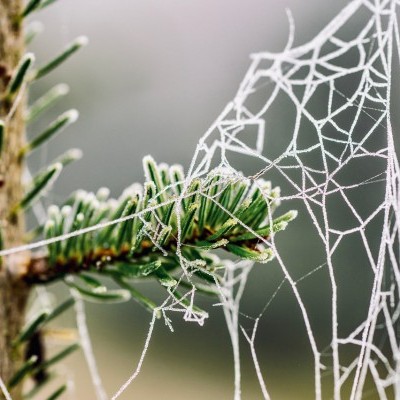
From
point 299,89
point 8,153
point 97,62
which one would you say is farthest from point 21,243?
point 299,89

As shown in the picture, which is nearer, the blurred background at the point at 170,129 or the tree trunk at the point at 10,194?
the tree trunk at the point at 10,194

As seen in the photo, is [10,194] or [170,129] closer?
[10,194]

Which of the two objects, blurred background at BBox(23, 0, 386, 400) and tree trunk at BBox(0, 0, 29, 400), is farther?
blurred background at BBox(23, 0, 386, 400)

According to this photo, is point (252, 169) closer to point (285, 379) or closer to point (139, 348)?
point (285, 379)
